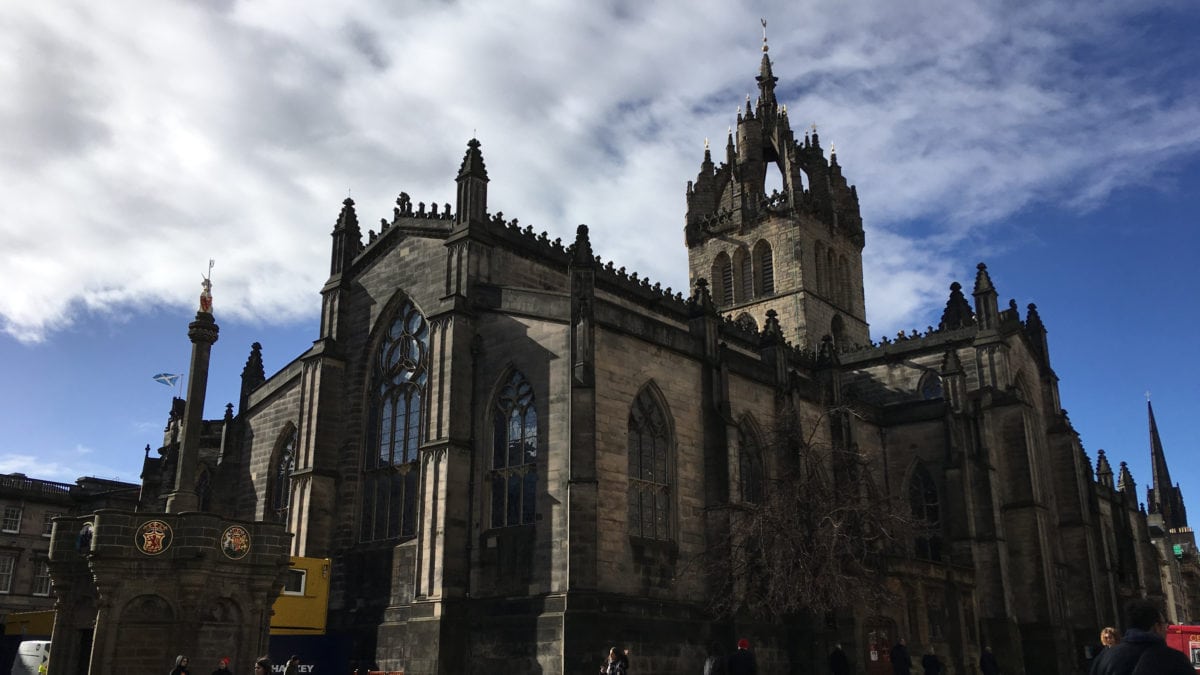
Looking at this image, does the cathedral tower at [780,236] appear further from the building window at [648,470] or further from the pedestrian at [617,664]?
the pedestrian at [617,664]

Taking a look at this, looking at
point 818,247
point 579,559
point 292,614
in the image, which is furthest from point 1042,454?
point 292,614

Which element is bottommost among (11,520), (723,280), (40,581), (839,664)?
(839,664)

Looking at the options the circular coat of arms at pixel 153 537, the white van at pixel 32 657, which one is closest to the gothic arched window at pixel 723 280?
the white van at pixel 32 657

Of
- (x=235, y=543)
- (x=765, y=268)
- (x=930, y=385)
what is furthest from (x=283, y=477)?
(x=765, y=268)

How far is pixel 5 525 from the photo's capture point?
5144 centimetres

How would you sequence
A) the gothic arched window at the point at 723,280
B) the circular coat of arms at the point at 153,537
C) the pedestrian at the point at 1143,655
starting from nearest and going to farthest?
the pedestrian at the point at 1143,655 → the circular coat of arms at the point at 153,537 → the gothic arched window at the point at 723,280

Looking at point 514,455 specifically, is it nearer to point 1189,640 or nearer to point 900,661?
point 900,661

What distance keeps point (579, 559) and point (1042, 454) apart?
27342 millimetres

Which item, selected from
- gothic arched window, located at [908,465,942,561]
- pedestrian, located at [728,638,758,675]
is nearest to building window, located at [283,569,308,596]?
pedestrian, located at [728,638,758,675]

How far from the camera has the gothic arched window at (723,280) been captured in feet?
182

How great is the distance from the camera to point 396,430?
98.8 ft

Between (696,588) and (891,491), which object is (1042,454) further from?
(696,588)

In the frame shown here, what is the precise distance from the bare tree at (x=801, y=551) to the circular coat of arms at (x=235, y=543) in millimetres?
12189

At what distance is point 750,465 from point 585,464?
8.55 meters
